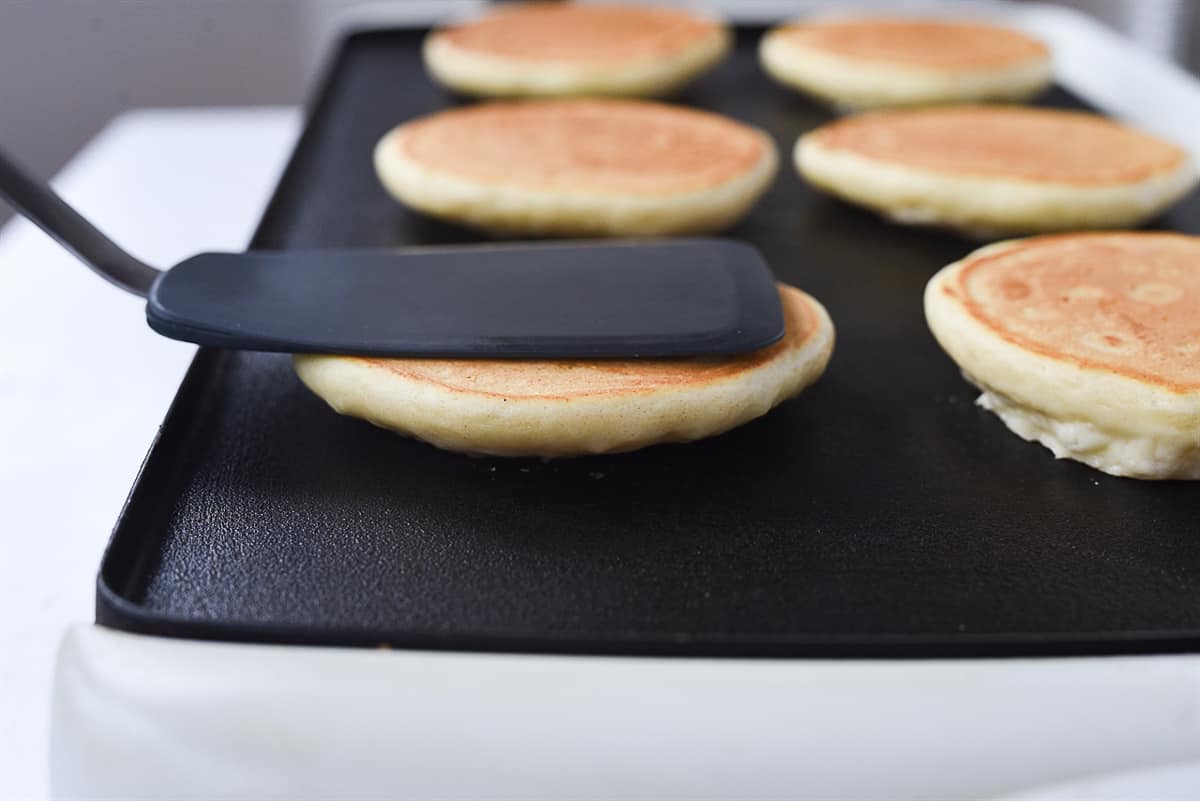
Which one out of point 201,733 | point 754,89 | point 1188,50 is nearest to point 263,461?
point 201,733

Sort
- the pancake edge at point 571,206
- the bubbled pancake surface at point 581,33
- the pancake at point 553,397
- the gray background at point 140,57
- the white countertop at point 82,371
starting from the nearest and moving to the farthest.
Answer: the pancake at point 553,397 → the white countertop at point 82,371 → the pancake edge at point 571,206 → the bubbled pancake surface at point 581,33 → the gray background at point 140,57

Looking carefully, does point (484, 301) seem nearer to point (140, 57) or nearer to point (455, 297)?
point (455, 297)

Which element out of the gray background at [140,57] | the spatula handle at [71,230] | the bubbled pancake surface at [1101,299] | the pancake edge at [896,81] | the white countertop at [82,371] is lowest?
the gray background at [140,57]

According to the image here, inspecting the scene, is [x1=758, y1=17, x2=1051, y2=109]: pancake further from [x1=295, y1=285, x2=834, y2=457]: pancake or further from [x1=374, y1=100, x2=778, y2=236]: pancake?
[x1=295, y1=285, x2=834, y2=457]: pancake

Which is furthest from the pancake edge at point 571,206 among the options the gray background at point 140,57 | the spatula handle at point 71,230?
the gray background at point 140,57

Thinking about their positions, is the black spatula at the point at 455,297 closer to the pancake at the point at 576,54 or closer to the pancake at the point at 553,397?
the pancake at the point at 553,397

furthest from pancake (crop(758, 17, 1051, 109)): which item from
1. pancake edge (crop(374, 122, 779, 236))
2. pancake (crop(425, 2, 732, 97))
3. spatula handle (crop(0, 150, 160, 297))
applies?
spatula handle (crop(0, 150, 160, 297))
